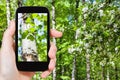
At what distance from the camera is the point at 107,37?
11164mm

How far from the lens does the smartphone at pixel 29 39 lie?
4172 mm

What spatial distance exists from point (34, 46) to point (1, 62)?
1.22 ft

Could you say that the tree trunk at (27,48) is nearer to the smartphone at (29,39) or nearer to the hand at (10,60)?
the smartphone at (29,39)

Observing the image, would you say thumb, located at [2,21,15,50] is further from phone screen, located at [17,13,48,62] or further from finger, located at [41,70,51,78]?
finger, located at [41,70,51,78]

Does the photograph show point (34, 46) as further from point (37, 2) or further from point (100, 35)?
point (37, 2)

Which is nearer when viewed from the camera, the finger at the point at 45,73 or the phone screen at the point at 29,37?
the finger at the point at 45,73

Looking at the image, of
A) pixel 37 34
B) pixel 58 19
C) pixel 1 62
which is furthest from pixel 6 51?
pixel 58 19

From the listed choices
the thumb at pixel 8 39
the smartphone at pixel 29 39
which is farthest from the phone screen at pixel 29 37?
the thumb at pixel 8 39

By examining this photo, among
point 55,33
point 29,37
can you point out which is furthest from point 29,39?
point 55,33

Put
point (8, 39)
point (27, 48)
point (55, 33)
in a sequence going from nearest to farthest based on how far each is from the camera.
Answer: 1. point (8, 39)
2. point (55, 33)
3. point (27, 48)

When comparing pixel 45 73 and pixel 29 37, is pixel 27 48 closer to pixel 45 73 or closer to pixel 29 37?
pixel 29 37

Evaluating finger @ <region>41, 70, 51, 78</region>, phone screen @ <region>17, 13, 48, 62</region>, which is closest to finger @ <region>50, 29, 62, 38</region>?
phone screen @ <region>17, 13, 48, 62</region>

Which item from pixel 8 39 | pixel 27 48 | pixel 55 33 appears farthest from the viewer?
pixel 27 48

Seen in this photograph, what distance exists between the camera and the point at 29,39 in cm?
432
